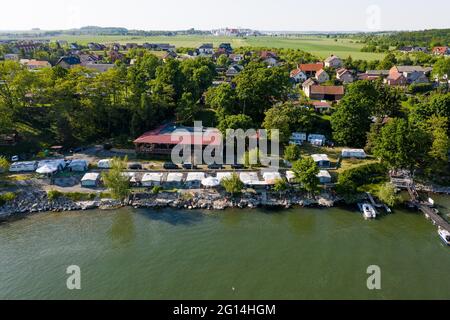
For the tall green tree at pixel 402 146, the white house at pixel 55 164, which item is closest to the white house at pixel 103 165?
the white house at pixel 55 164

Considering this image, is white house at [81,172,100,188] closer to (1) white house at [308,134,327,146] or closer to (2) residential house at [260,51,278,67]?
(1) white house at [308,134,327,146]

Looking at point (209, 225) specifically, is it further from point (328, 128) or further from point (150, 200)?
point (328, 128)

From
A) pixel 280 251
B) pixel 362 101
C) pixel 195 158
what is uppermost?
pixel 362 101

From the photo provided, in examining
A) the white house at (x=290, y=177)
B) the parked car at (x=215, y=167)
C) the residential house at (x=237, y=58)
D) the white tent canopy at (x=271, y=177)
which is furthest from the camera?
the residential house at (x=237, y=58)

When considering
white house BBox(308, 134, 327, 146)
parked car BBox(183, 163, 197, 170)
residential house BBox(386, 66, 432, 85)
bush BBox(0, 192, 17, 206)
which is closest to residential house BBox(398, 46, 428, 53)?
residential house BBox(386, 66, 432, 85)

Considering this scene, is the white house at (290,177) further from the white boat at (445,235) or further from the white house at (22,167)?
the white house at (22,167)

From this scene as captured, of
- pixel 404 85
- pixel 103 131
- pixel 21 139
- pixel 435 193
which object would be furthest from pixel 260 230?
pixel 404 85

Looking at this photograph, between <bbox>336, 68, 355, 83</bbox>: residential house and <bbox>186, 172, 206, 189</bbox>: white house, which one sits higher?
<bbox>336, 68, 355, 83</bbox>: residential house
